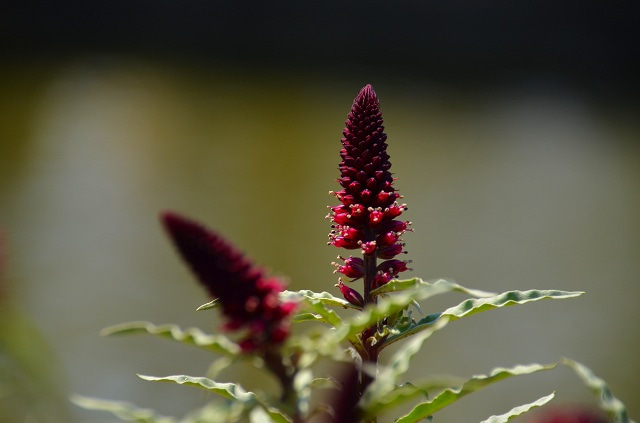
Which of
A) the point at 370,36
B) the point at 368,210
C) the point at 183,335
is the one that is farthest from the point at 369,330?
the point at 370,36

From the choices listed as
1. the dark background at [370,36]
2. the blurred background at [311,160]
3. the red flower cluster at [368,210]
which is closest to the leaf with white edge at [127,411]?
the red flower cluster at [368,210]

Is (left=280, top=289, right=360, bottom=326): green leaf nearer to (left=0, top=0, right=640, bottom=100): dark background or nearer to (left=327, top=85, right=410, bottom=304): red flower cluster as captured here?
(left=327, top=85, right=410, bottom=304): red flower cluster

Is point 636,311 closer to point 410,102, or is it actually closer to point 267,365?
point 410,102

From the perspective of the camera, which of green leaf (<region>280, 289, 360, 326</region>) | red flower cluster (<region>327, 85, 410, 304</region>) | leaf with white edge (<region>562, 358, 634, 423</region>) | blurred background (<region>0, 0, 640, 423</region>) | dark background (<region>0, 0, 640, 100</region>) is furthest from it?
dark background (<region>0, 0, 640, 100</region>)

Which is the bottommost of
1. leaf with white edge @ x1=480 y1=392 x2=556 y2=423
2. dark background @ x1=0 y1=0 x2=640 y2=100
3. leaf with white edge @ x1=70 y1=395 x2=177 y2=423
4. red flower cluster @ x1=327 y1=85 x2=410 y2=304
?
leaf with white edge @ x1=480 y1=392 x2=556 y2=423

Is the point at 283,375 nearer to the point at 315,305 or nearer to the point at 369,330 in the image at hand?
the point at 315,305

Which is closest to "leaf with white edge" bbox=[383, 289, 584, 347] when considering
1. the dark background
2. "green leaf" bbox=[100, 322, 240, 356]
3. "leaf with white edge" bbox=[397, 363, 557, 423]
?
"leaf with white edge" bbox=[397, 363, 557, 423]
